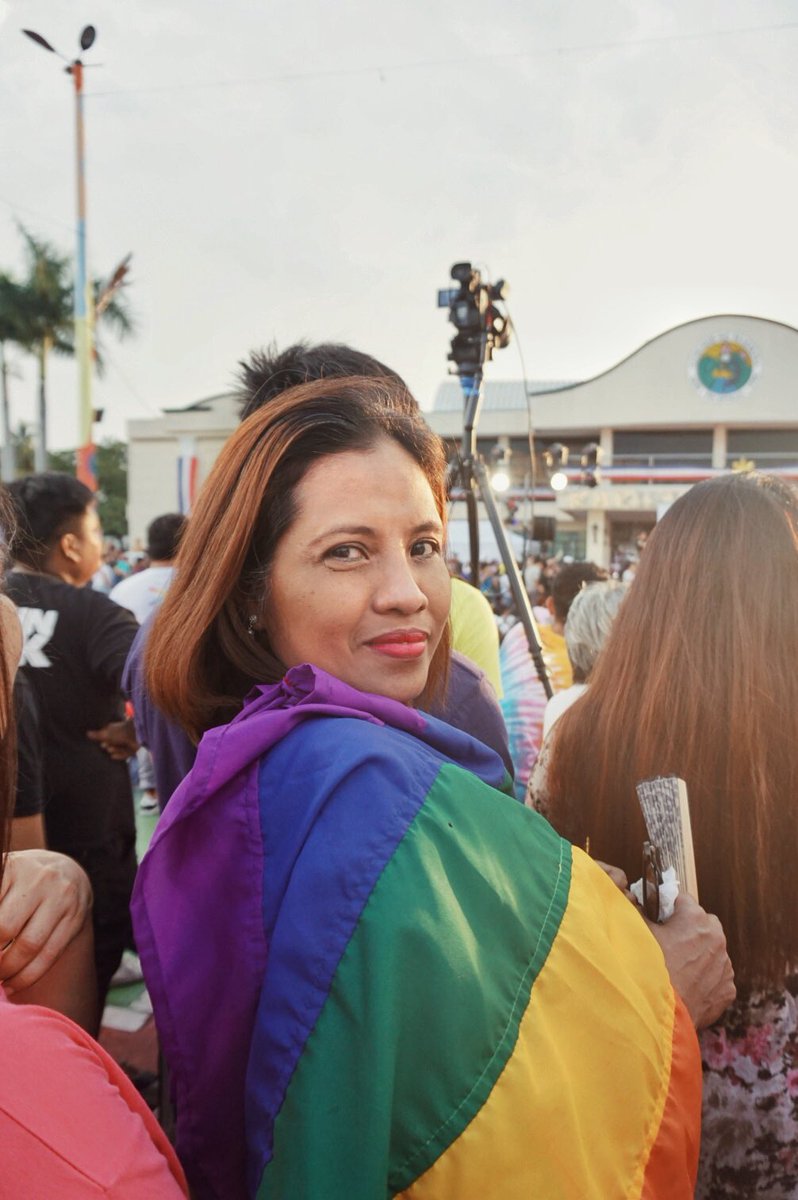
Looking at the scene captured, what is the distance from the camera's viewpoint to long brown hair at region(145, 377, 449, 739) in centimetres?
116

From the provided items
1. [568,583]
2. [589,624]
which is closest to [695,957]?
[589,624]

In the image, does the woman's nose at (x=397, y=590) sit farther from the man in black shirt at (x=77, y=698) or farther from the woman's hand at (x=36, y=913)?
the man in black shirt at (x=77, y=698)

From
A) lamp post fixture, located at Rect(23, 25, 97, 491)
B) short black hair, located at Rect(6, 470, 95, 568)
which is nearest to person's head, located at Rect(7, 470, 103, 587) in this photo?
short black hair, located at Rect(6, 470, 95, 568)

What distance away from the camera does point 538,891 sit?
0.78 metres

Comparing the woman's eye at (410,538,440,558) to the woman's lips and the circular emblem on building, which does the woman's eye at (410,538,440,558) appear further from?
the circular emblem on building

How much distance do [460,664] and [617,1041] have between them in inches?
39.6

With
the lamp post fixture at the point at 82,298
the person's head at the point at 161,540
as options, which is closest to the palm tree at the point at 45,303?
the lamp post fixture at the point at 82,298

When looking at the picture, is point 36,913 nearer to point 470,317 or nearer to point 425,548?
point 425,548

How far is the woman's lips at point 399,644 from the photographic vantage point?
1.11m

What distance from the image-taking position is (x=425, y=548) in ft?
4.11

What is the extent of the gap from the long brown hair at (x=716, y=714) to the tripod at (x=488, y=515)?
212 cm

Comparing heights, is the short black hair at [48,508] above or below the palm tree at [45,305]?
below

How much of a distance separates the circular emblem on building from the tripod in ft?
102

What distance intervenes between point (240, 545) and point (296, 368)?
1.00 m
